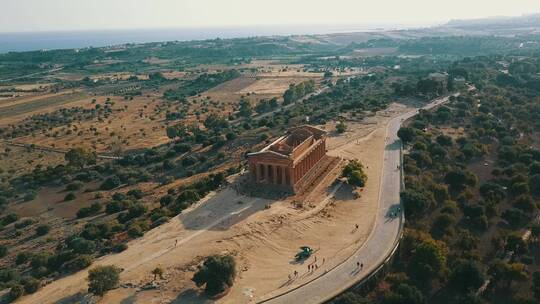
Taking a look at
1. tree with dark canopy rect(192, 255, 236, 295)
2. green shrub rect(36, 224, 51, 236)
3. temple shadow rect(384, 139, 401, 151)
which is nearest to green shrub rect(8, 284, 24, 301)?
tree with dark canopy rect(192, 255, 236, 295)

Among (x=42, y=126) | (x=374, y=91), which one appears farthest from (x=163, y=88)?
(x=374, y=91)

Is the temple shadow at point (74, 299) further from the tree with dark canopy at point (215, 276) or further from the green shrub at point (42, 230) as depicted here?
the green shrub at point (42, 230)

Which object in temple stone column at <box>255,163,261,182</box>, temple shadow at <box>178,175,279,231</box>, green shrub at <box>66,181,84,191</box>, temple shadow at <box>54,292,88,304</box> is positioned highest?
temple stone column at <box>255,163,261,182</box>

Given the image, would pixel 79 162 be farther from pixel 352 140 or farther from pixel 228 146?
pixel 352 140

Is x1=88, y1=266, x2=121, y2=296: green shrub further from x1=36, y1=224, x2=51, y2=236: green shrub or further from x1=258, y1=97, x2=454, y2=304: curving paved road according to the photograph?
x1=36, y1=224, x2=51, y2=236: green shrub

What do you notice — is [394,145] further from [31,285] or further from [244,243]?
[31,285]
